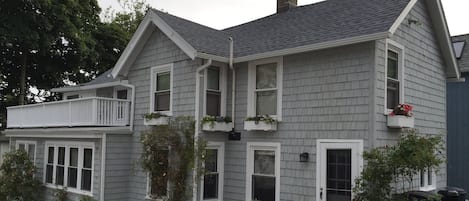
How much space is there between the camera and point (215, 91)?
12445 mm

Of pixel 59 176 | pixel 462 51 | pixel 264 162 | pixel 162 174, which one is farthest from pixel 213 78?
pixel 462 51

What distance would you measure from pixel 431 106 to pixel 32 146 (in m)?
14.6

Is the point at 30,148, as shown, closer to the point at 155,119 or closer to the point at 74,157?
the point at 74,157

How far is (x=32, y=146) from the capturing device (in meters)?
18.0

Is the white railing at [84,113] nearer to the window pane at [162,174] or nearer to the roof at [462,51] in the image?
the window pane at [162,174]

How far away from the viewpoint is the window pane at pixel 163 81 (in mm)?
13297

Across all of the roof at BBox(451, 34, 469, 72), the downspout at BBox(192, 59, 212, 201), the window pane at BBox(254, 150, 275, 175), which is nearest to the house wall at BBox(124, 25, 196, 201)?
the downspout at BBox(192, 59, 212, 201)

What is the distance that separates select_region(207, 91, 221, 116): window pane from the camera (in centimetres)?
1235

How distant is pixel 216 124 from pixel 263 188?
6.73ft

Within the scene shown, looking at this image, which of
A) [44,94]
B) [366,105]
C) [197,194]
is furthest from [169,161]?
[44,94]

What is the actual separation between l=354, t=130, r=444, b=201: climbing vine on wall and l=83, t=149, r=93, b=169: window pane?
8792mm

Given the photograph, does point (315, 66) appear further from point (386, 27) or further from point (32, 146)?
point (32, 146)

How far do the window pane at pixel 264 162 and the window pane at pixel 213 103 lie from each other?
→ 1633 millimetres

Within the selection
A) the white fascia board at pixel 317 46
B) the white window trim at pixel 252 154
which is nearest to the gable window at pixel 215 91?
the white fascia board at pixel 317 46
